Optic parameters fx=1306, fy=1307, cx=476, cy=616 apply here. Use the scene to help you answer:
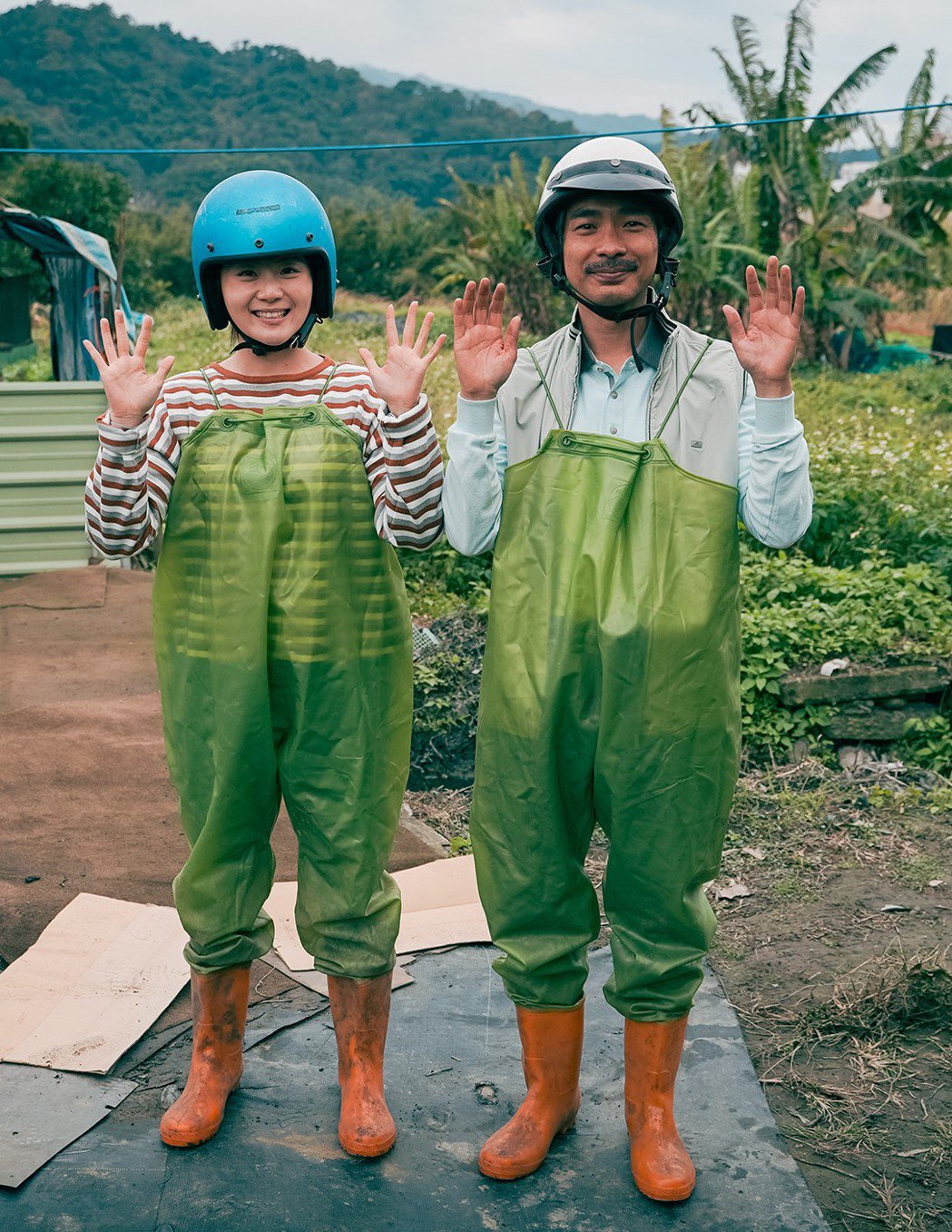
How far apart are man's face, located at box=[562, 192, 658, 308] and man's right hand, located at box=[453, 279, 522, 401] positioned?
19cm

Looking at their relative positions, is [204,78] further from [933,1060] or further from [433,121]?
[933,1060]

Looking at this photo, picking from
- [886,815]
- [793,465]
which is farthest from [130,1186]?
[886,815]

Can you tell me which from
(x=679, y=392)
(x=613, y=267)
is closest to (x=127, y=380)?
(x=613, y=267)

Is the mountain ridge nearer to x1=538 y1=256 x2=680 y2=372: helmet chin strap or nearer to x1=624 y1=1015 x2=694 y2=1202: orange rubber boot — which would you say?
x1=538 y1=256 x2=680 y2=372: helmet chin strap

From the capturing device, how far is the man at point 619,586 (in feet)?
8.52

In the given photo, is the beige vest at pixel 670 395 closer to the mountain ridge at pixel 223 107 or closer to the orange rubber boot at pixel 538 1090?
the orange rubber boot at pixel 538 1090

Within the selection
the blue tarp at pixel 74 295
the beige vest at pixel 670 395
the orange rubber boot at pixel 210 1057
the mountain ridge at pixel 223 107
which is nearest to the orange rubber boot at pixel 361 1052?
the orange rubber boot at pixel 210 1057

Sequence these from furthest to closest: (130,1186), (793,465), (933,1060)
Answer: (933,1060) < (130,1186) < (793,465)

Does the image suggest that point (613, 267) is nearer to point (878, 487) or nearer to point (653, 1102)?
point (653, 1102)

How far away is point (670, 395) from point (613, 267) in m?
0.29

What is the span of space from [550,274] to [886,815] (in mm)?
3169

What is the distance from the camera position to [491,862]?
2797 millimetres

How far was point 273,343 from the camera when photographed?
9.18ft

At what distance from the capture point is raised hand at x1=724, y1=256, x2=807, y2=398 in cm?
253
